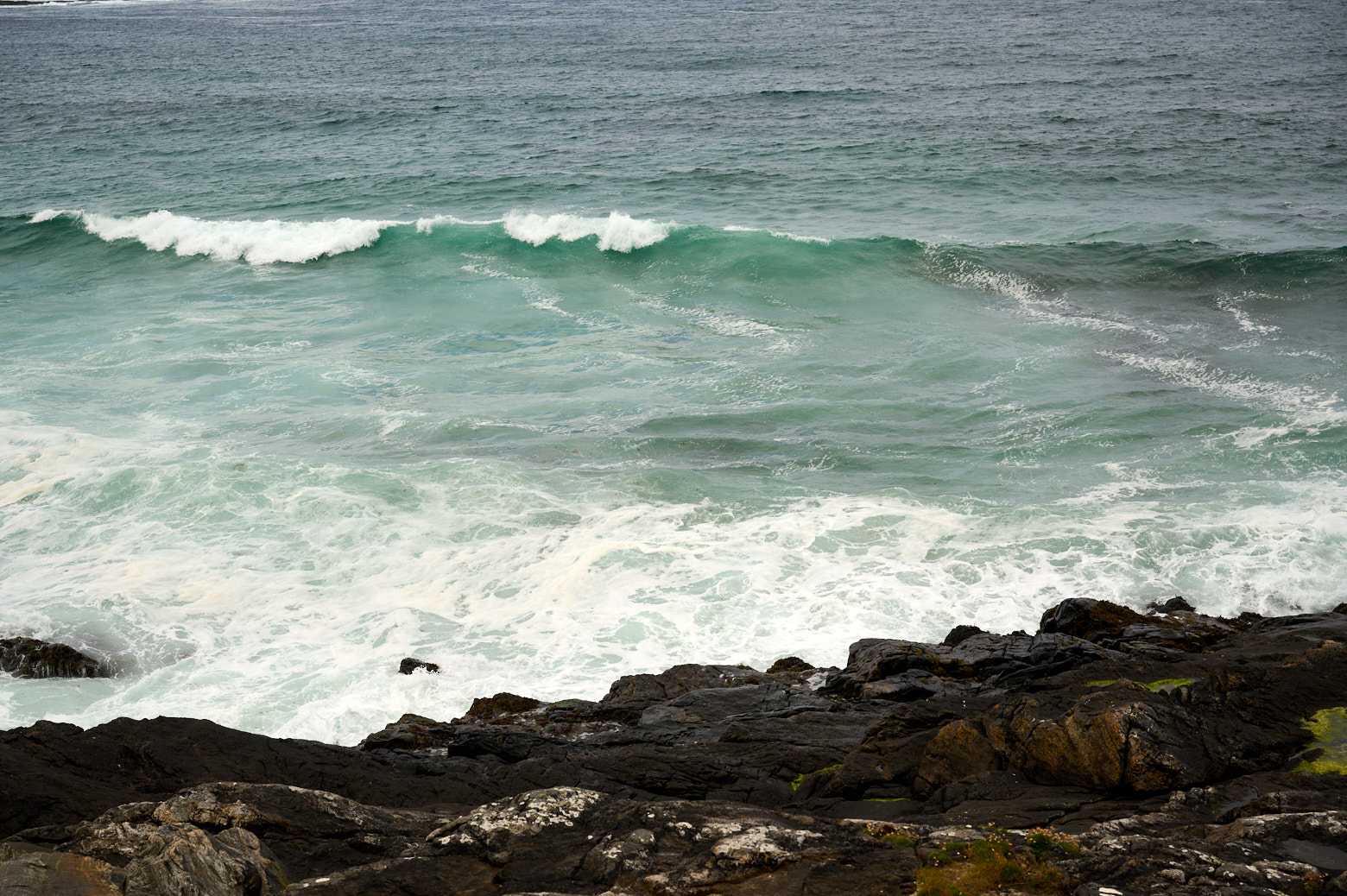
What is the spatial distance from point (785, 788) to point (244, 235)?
28736 mm

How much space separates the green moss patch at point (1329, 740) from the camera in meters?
7.09

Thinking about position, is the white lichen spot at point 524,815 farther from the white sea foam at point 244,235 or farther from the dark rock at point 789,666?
the white sea foam at point 244,235

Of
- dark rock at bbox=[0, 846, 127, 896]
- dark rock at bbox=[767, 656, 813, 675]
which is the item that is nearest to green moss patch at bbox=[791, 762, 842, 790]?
dark rock at bbox=[767, 656, 813, 675]

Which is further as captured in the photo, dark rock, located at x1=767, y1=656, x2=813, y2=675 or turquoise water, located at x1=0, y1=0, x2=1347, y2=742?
turquoise water, located at x1=0, y1=0, x2=1347, y2=742

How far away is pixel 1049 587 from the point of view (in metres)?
12.9

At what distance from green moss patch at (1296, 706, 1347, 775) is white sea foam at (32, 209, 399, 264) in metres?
28.6

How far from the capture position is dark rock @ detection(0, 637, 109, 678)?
11.7m

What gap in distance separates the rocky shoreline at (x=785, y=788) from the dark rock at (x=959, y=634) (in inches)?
24.2

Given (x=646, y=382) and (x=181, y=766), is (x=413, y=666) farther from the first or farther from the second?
(x=646, y=382)

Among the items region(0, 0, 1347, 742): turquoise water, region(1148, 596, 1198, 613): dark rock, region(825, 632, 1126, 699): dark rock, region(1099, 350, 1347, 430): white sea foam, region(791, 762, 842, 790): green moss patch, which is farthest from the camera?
region(1099, 350, 1347, 430): white sea foam

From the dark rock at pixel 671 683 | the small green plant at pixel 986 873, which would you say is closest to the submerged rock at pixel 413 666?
the dark rock at pixel 671 683

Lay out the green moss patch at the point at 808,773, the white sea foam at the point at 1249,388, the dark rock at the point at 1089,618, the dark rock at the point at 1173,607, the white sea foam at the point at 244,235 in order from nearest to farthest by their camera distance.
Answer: the green moss patch at the point at 808,773 → the dark rock at the point at 1089,618 → the dark rock at the point at 1173,607 → the white sea foam at the point at 1249,388 → the white sea foam at the point at 244,235

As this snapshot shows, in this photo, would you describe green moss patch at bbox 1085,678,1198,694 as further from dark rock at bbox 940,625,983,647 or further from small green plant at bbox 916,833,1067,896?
small green plant at bbox 916,833,1067,896

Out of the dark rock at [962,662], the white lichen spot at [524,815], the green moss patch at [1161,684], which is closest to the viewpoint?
the white lichen spot at [524,815]
